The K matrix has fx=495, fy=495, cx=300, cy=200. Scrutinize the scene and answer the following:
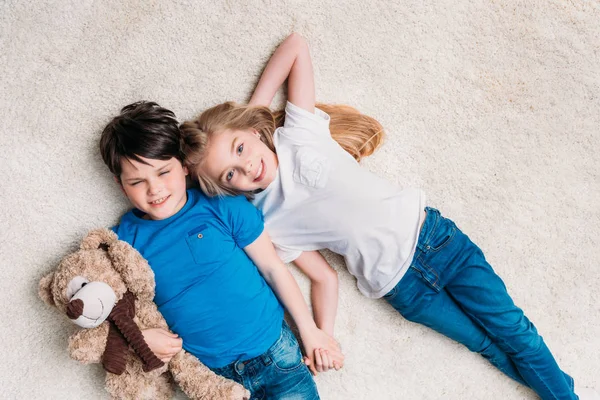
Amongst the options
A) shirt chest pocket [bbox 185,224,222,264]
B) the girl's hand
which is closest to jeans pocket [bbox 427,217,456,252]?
the girl's hand

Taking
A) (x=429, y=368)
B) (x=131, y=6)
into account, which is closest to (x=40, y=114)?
(x=131, y=6)

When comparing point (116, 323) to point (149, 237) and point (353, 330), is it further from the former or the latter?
point (353, 330)

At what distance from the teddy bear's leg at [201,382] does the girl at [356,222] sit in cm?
24

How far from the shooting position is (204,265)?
1.08 meters

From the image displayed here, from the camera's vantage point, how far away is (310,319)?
118 cm

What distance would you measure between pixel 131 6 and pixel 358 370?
105 centimetres

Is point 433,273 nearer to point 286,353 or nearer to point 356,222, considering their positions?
point 356,222

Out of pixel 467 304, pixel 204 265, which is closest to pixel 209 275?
pixel 204 265

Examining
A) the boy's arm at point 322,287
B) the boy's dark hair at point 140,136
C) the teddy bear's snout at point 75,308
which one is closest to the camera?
the teddy bear's snout at point 75,308

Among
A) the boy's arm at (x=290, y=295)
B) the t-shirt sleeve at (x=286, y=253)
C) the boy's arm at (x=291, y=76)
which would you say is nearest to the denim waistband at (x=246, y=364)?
the boy's arm at (x=290, y=295)

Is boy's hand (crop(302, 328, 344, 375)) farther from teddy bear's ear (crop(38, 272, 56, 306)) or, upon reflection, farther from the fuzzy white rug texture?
teddy bear's ear (crop(38, 272, 56, 306))

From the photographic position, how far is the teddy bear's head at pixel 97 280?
917 mm

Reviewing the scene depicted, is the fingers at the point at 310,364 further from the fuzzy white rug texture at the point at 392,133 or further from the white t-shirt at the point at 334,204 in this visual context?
the white t-shirt at the point at 334,204

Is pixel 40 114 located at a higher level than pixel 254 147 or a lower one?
lower
